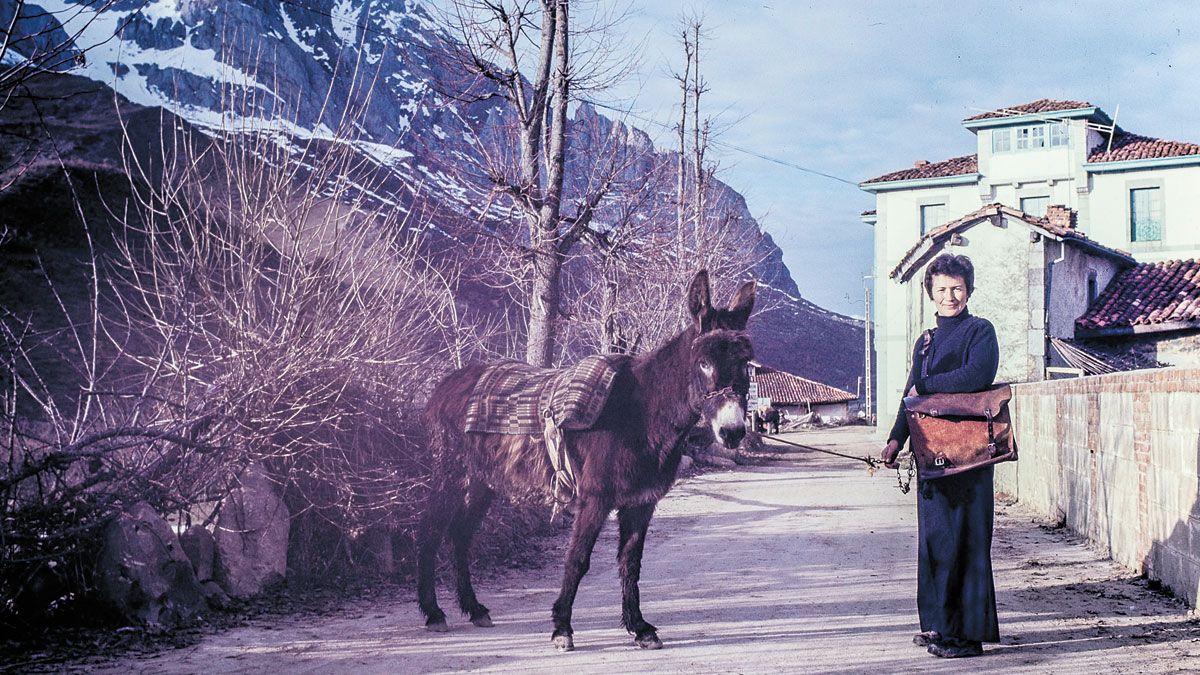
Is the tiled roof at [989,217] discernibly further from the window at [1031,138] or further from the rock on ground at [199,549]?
the rock on ground at [199,549]

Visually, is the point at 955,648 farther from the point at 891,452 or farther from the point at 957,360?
the point at 957,360

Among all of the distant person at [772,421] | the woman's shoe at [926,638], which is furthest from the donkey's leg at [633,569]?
the distant person at [772,421]

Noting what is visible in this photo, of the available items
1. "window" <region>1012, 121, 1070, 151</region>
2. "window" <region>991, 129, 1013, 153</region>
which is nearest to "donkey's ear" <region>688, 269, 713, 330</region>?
"window" <region>1012, 121, 1070, 151</region>

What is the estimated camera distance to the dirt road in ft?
18.2

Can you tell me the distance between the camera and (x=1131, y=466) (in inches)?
351

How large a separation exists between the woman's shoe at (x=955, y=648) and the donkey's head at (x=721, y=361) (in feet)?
5.46

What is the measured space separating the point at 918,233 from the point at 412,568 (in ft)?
122

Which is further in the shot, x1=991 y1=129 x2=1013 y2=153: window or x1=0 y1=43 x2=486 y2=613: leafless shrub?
x1=991 y1=129 x2=1013 y2=153: window

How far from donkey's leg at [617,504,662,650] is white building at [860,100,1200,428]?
2420cm

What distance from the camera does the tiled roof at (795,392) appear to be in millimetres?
66000

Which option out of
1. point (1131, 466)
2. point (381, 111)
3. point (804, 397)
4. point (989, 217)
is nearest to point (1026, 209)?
point (989, 217)

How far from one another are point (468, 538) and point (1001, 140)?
39721 millimetres

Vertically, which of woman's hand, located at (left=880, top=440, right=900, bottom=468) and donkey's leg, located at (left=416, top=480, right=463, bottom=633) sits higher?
woman's hand, located at (left=880, top=440, right=900, bottom=468)

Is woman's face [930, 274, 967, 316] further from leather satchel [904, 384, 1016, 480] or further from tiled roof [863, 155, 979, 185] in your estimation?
tiled roof [863, 155, 979, 185]
